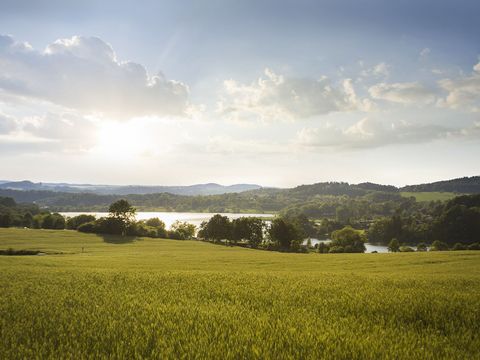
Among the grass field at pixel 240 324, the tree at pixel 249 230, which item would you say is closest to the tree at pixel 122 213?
the tree at pixel 249 230

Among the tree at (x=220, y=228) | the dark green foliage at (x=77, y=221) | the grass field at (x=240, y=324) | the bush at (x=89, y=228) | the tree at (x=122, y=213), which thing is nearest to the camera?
the grass field at (x=240, y=324)

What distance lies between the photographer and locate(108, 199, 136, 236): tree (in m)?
122

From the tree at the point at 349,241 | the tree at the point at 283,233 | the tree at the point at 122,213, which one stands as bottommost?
the tree at the point at 349,241

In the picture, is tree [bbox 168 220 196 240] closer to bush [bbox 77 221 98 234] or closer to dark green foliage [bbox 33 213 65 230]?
bush [bbox 77 221 98 234]

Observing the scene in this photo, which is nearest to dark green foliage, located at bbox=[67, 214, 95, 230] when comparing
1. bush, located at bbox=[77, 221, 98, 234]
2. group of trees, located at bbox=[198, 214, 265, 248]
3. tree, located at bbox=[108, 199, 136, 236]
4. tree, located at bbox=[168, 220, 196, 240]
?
bush, located at bbox=[77, 221, 98, 234]

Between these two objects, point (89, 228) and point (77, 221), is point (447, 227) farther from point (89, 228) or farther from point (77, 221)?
point (77, 221)

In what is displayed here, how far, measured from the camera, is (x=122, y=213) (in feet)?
406

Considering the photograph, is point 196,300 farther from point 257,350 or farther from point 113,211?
point 113,211

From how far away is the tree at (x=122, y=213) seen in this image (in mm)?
122250

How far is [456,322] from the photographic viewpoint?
9156 mm

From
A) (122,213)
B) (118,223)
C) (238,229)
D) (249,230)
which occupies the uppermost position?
(122,213)

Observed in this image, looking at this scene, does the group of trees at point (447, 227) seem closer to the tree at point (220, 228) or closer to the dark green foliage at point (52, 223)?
the tree at point (220, 228)

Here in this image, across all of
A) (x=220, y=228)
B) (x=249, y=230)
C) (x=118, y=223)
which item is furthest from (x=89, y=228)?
(x=249, y=230)

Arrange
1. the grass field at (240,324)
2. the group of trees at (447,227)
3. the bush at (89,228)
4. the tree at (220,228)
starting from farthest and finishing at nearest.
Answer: the group of trees at (447,227), the tree at (220,228), the bush at (89,228), the grass field at (240,324)
